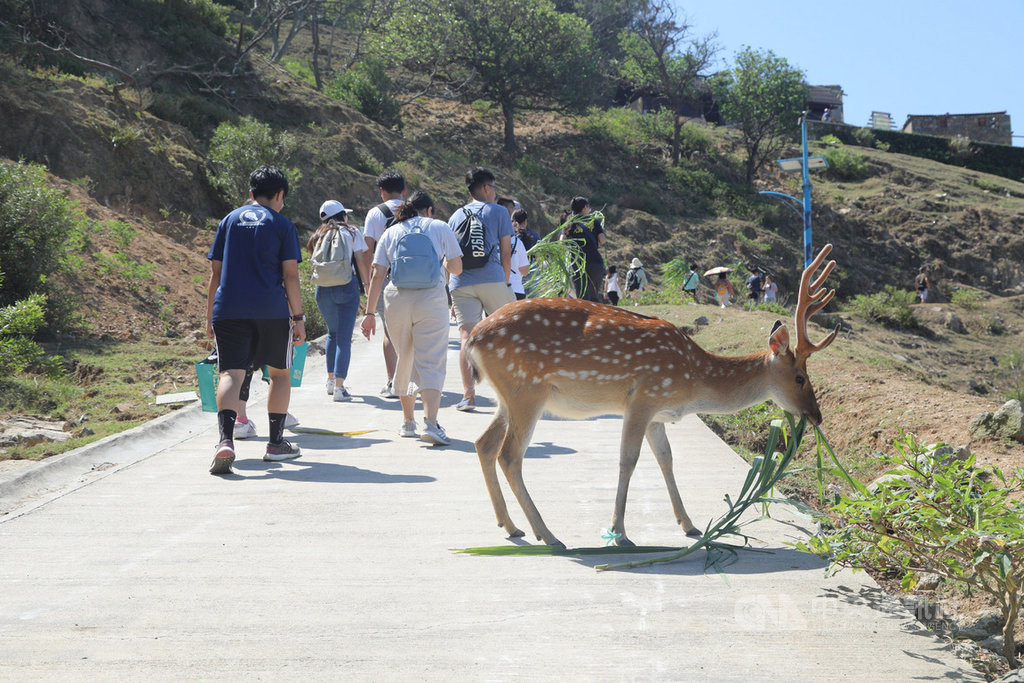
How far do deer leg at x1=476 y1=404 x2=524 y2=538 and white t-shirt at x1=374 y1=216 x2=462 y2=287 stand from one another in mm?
2473

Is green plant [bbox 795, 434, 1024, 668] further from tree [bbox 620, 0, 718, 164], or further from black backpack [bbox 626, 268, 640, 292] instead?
tree [bbox 620, 0, 718, 164]

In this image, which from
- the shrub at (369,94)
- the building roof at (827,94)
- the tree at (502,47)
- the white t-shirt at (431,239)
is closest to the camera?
the white t-shirt at (431,239)

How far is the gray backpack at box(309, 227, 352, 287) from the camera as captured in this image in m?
9.17

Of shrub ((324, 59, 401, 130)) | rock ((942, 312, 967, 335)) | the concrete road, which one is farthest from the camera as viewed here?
shrub ((324, 59, 401, 130))

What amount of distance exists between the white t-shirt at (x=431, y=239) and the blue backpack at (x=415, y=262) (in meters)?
0.05

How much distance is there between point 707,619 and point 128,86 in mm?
24679

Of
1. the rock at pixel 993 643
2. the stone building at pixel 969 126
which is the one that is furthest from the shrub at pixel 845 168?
the rock at pixel 993 643

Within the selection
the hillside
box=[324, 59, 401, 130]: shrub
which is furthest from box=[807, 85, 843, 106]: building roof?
box=[324, 59, 401, 130]: shrub

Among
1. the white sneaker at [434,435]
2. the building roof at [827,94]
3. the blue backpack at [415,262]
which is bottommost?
the white sneaker at [434,435]

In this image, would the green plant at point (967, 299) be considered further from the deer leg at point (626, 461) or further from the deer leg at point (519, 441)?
the deer leg at point (519, 441)

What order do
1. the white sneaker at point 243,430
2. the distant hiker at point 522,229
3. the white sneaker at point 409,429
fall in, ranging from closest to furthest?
the white sneaker at point 243,430 < the white sneaker at point 409,429 < the distant hiker at point 522,229

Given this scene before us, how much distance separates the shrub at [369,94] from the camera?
36.8m

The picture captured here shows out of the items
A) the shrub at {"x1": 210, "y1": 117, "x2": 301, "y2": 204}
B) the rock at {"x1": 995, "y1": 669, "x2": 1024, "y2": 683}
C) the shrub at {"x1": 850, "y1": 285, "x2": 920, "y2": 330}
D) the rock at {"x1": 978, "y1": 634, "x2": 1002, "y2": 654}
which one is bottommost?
the shrub at {"x1": 850, "y1": 285, "x2": 920, "y2": 330}

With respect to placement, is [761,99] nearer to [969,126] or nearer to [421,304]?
[969,126]
